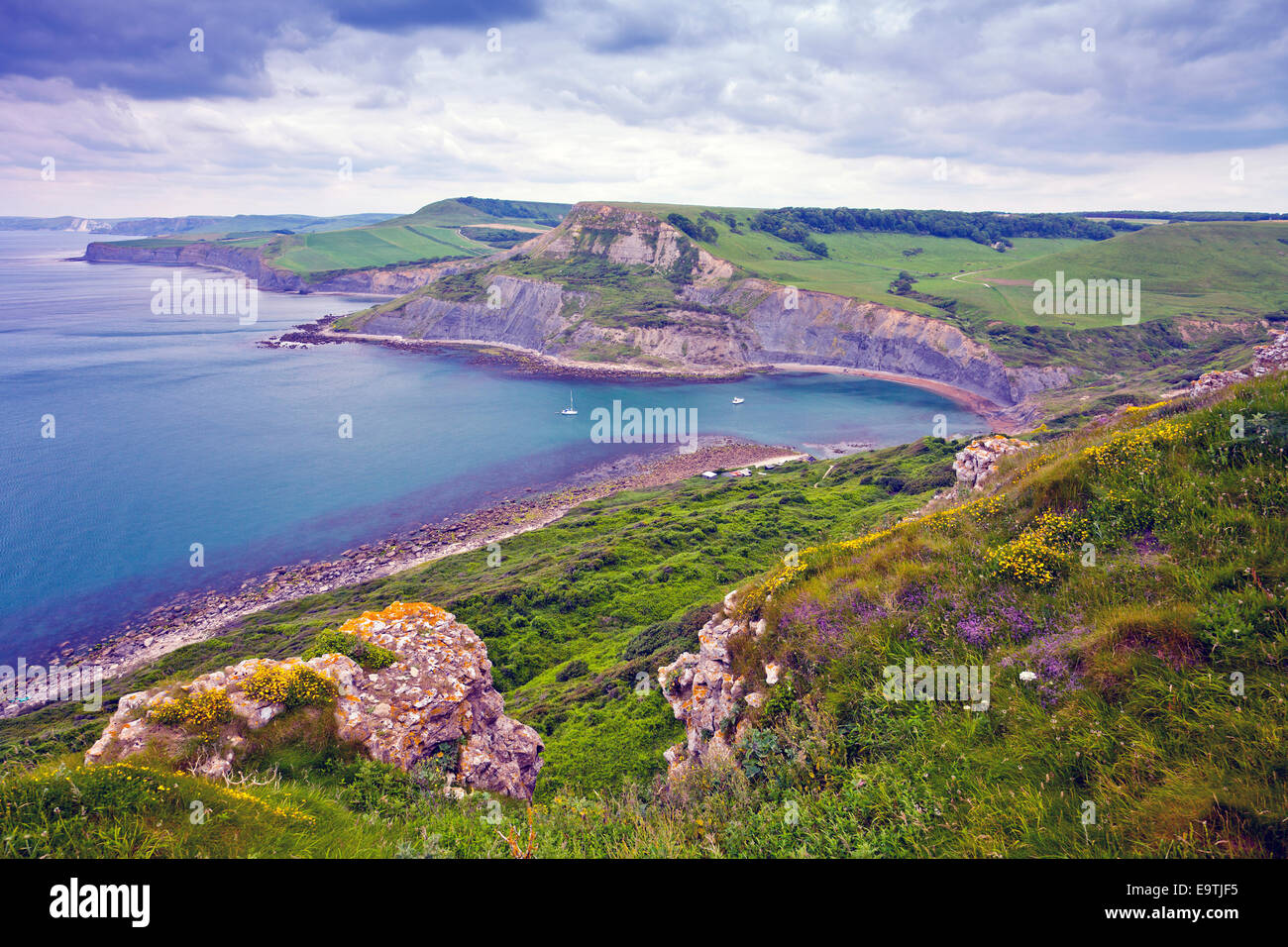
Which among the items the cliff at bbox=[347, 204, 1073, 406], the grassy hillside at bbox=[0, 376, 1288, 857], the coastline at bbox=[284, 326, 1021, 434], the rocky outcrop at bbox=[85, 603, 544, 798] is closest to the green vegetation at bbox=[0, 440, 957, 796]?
the rocky outcrop at bbox=[85, 603, 544, 798]

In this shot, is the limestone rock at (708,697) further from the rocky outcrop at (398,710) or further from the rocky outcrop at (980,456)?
the rocky outcrop at (980,456)

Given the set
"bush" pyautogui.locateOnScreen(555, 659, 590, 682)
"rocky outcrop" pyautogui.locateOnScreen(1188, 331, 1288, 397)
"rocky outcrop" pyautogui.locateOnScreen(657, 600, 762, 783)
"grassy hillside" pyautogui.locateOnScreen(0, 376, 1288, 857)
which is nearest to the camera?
"grassy hillside" pyautogui.locateOnScreen(0, 376, 1288, 857)

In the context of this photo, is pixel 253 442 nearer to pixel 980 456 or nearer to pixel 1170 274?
pixel 980 456

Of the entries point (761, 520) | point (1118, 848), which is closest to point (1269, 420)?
point (1118, 848)

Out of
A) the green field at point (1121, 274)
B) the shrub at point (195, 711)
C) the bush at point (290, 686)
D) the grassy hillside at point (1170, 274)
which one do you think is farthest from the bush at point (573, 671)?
the grassy hillside at point (1170, 274)

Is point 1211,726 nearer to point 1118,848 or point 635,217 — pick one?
point 1118,848

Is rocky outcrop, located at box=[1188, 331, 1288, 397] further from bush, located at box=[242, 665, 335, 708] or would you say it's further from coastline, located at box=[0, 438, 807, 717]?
coastline, located at box=[0, 438, 807, 717]
